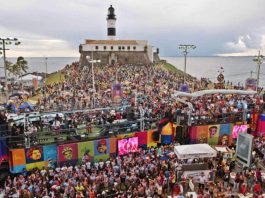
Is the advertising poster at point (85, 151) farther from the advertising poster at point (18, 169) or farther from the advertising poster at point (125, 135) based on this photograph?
the advertising poster at point (18, 169)

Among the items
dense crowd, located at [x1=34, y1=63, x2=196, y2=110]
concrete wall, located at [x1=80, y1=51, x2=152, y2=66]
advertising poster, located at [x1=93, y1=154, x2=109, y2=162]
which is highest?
concrete wall, located at [x1=80, y1=51, x2=152, y2=66]

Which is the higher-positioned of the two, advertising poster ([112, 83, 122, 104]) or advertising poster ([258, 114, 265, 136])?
advertising poster ([112, 83, 122, 104])

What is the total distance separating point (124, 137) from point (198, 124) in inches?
219

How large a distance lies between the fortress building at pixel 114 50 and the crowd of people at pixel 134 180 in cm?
5691

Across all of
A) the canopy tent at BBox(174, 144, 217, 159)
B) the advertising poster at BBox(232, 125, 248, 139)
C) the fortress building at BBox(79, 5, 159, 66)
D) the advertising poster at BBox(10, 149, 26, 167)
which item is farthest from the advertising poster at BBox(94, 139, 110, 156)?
the fortress building at BBox(79, 5, 159, 66)

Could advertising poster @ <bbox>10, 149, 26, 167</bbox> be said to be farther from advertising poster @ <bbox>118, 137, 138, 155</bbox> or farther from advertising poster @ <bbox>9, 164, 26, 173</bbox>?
advertising poster @ <bbox>118, 137, 138, 155</bbox>

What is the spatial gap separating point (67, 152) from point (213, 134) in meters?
10.3

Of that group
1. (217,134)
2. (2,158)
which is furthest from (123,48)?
(2,158)

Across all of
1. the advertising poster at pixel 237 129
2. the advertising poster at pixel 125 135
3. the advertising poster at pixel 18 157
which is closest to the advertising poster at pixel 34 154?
the advertising poster at pixel 18 157

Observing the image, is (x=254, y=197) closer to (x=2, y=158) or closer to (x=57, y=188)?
(x=57, y=188)

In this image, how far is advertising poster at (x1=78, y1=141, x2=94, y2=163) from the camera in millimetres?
16641

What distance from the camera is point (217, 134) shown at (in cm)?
2039

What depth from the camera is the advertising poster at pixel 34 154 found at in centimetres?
1549

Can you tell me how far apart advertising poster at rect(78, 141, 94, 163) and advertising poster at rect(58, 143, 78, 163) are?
244 millimetres
